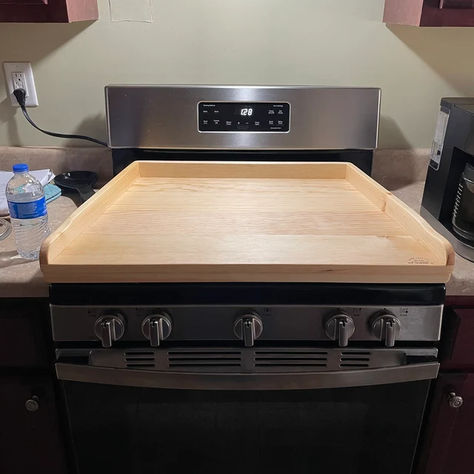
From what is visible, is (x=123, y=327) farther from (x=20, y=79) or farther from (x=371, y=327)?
(x=20, y=79)

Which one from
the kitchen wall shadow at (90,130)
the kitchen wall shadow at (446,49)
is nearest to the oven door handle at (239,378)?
the kitchen wall shadow at (90,130)

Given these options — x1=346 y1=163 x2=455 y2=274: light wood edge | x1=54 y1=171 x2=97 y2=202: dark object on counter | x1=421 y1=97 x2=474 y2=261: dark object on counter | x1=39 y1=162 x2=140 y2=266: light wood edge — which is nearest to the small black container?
x1=421 y1=97 x2=474 y2=261: dark object on counter

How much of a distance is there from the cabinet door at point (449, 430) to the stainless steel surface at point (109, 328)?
0.57 m

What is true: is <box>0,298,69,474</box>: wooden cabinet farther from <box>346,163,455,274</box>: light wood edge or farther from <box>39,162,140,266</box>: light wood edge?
<box>346,163,455,274</box>: light wood edge

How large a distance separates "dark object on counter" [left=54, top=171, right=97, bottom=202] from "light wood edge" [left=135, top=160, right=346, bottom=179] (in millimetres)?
145

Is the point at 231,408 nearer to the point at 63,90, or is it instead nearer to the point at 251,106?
the point at 251,106

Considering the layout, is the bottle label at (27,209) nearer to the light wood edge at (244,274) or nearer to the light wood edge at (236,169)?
the light wood edge at (244,274)

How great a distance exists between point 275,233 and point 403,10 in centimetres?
63

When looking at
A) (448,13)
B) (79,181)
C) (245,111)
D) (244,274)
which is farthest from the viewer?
(79,181)

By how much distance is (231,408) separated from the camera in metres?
0.88

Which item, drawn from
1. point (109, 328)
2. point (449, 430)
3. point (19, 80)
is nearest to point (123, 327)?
point (109, 328)

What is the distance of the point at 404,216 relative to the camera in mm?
928

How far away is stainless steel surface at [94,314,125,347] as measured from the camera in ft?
2.59

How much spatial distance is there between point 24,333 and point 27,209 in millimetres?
215
